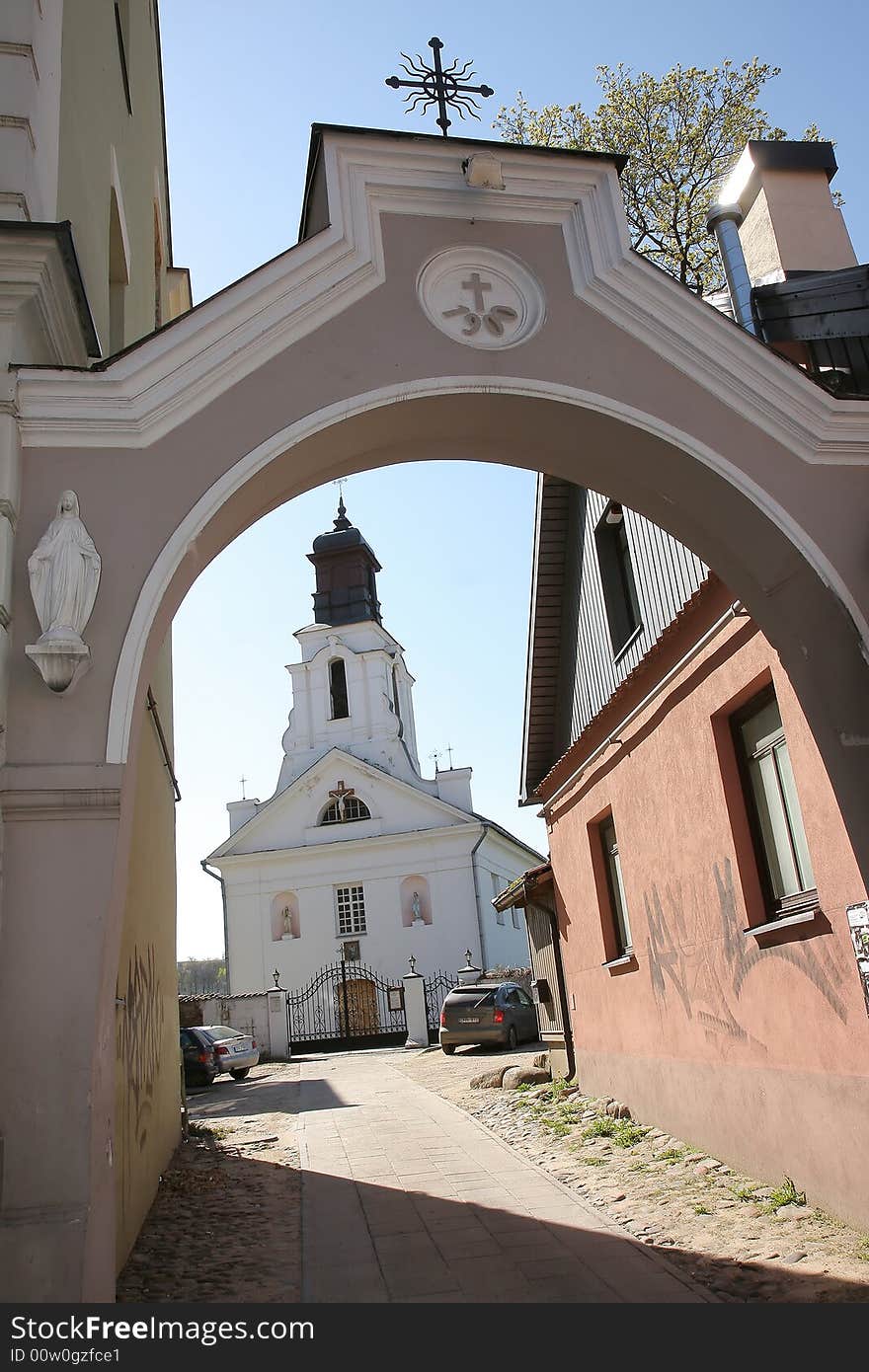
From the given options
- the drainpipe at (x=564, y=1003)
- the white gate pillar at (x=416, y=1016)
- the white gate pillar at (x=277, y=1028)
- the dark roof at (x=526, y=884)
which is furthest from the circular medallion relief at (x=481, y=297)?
the white gate pillar at (x=277, y=1028)

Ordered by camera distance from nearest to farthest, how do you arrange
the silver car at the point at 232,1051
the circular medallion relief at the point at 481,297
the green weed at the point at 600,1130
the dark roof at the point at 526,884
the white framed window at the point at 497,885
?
the circular medallion relief at the point at 481,297 → the green weed at the point at 600,1130 → the dark roof at the point at 526,884 → the silver car at the point at 232,1051 → the white framed window at the point at 497,885

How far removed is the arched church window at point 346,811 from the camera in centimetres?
3990

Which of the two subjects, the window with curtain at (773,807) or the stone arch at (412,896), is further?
the stone arch at (412,896)

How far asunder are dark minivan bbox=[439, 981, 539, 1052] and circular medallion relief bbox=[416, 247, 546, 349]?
18.6 m

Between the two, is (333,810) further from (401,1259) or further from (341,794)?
(401,1259)

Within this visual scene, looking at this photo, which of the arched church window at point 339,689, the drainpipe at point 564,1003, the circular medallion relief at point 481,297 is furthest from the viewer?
the arched church window at point 339,689

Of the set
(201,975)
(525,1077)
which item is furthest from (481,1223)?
(201,975)

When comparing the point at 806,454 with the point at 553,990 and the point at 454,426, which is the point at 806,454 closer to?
the point at 454,426

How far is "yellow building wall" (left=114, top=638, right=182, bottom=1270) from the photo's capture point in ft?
23.6

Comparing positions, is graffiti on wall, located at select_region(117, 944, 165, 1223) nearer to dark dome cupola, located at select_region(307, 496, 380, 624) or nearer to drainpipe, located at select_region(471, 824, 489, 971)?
drainpipe, located at select_region(471, 824, 489, 971)

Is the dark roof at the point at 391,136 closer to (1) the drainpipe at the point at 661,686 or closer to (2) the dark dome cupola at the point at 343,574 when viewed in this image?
(1) the drainpipe at the point at 661,686

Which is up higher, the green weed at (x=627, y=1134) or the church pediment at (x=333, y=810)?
the church pediment at (x=333, y=810)

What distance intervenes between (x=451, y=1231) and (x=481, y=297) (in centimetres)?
622

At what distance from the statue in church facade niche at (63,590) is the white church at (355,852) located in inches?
1320
